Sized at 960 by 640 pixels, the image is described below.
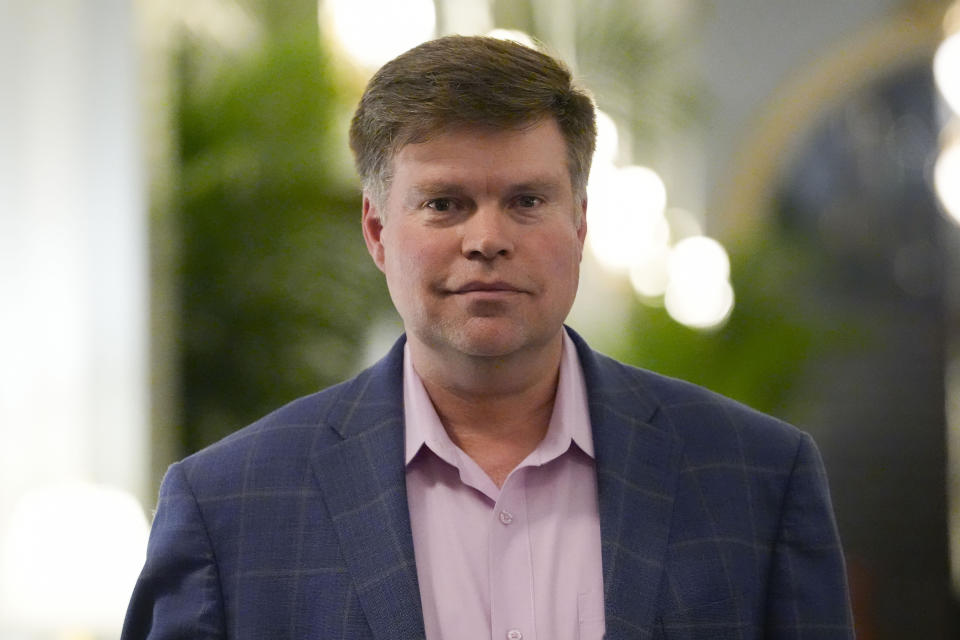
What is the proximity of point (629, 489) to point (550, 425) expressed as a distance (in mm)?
170

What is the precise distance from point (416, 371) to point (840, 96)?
340 inches

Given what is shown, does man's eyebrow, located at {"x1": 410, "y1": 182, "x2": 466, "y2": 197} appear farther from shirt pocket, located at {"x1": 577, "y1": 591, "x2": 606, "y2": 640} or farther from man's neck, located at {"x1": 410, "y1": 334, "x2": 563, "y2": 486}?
shirt pocket, located at {"x1": 577, "y1": 591, "x2": 606, "y2": 640}

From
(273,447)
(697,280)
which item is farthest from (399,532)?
(697,280)

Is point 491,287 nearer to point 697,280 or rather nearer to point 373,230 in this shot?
point 373,230

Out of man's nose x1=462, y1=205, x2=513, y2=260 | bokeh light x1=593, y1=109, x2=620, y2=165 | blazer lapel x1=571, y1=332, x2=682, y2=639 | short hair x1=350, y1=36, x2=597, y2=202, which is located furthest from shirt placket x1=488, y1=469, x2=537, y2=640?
bokeh light x1=593, y1=109, x2=620, y2=165

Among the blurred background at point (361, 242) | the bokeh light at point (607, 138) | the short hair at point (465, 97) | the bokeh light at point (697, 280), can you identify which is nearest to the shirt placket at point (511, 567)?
the short hair at point (465, 97)

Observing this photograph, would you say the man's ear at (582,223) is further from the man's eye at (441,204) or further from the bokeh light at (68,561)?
the bokeh light at (68,561)

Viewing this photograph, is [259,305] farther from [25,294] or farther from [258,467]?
[258,467]

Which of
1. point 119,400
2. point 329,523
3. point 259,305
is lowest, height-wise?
point 329,523

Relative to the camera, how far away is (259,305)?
5.20 m

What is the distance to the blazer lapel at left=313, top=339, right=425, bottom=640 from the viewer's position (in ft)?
6.61

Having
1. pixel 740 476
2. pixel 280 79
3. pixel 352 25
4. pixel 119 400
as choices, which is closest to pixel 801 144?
pixel 352 25

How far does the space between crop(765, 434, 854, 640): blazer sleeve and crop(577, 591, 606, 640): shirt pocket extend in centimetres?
27

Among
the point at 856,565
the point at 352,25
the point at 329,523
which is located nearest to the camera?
the point at 329,523
